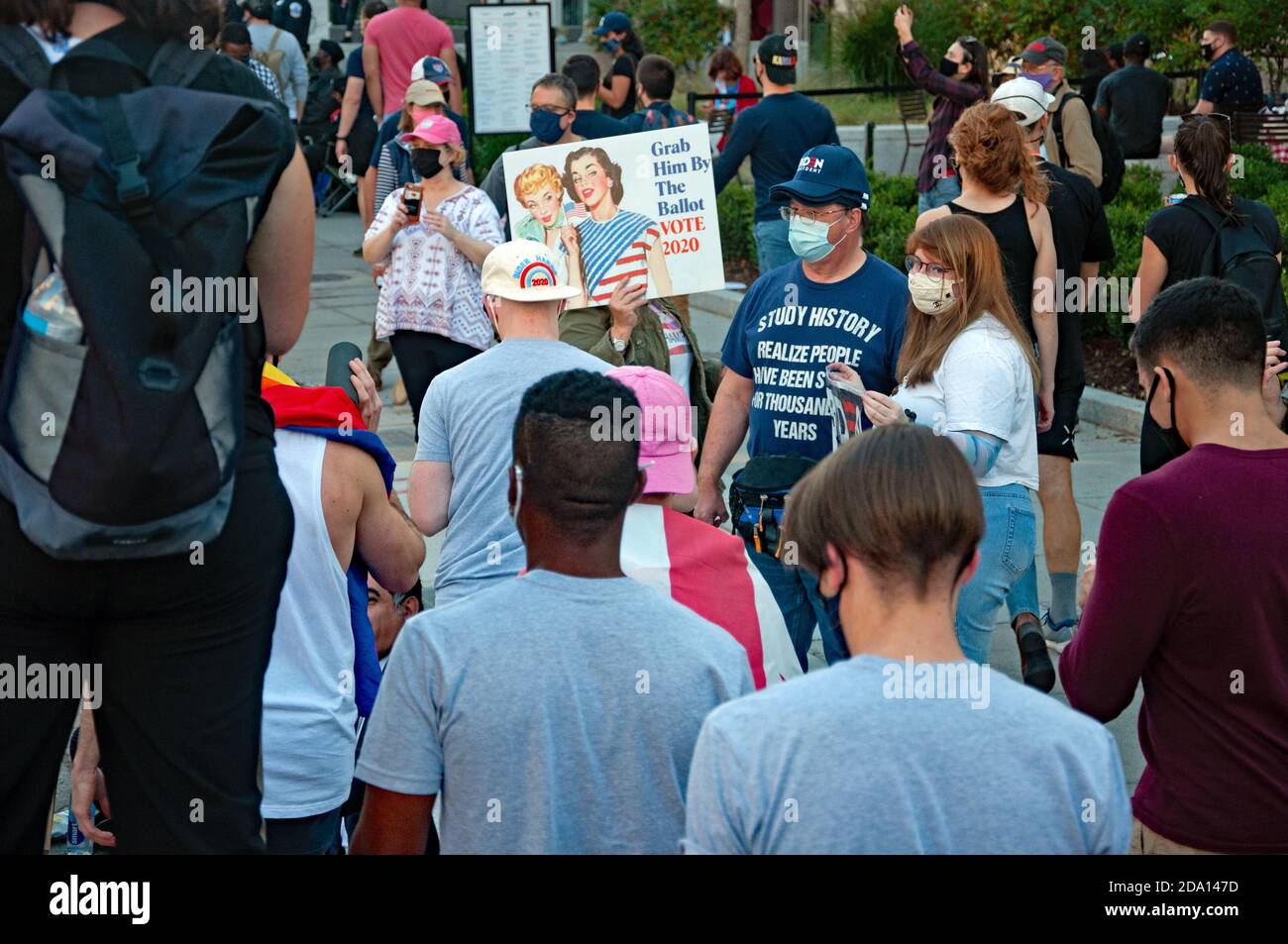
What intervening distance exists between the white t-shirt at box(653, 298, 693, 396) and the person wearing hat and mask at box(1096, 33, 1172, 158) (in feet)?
34.7

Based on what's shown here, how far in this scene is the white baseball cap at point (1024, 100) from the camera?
698 centimetres

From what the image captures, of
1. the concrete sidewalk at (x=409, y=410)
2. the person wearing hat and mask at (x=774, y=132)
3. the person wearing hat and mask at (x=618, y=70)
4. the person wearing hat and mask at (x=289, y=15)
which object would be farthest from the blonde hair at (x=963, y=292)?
the person wearing hat and mask at (x=289, y=15)

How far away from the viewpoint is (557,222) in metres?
6.90

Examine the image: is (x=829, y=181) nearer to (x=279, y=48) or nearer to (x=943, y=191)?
(x=943, y=191)

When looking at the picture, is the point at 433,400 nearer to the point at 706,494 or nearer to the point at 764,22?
the point at 706,494

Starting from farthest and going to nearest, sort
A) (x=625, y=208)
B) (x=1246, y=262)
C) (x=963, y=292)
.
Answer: (x=625, y=208)
(x=1246, y=262)
(x=963, y=292)

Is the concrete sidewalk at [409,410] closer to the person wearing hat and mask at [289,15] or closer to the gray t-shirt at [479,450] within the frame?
the gray t-shirt at [479,450]

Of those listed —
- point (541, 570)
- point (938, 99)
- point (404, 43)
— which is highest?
point (404, 43)

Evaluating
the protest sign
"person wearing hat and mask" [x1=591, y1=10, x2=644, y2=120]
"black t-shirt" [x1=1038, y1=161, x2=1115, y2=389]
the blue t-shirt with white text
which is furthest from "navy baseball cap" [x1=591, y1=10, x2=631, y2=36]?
the blue t-shirt with white text

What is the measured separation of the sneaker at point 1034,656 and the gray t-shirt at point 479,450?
229cm

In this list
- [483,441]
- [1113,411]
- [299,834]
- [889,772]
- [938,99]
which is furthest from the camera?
[938,99]

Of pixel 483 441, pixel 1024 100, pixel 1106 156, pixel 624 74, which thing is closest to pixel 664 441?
pixel 483 441

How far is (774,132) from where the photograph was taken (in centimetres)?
991

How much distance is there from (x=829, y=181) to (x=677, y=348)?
1391 mm
